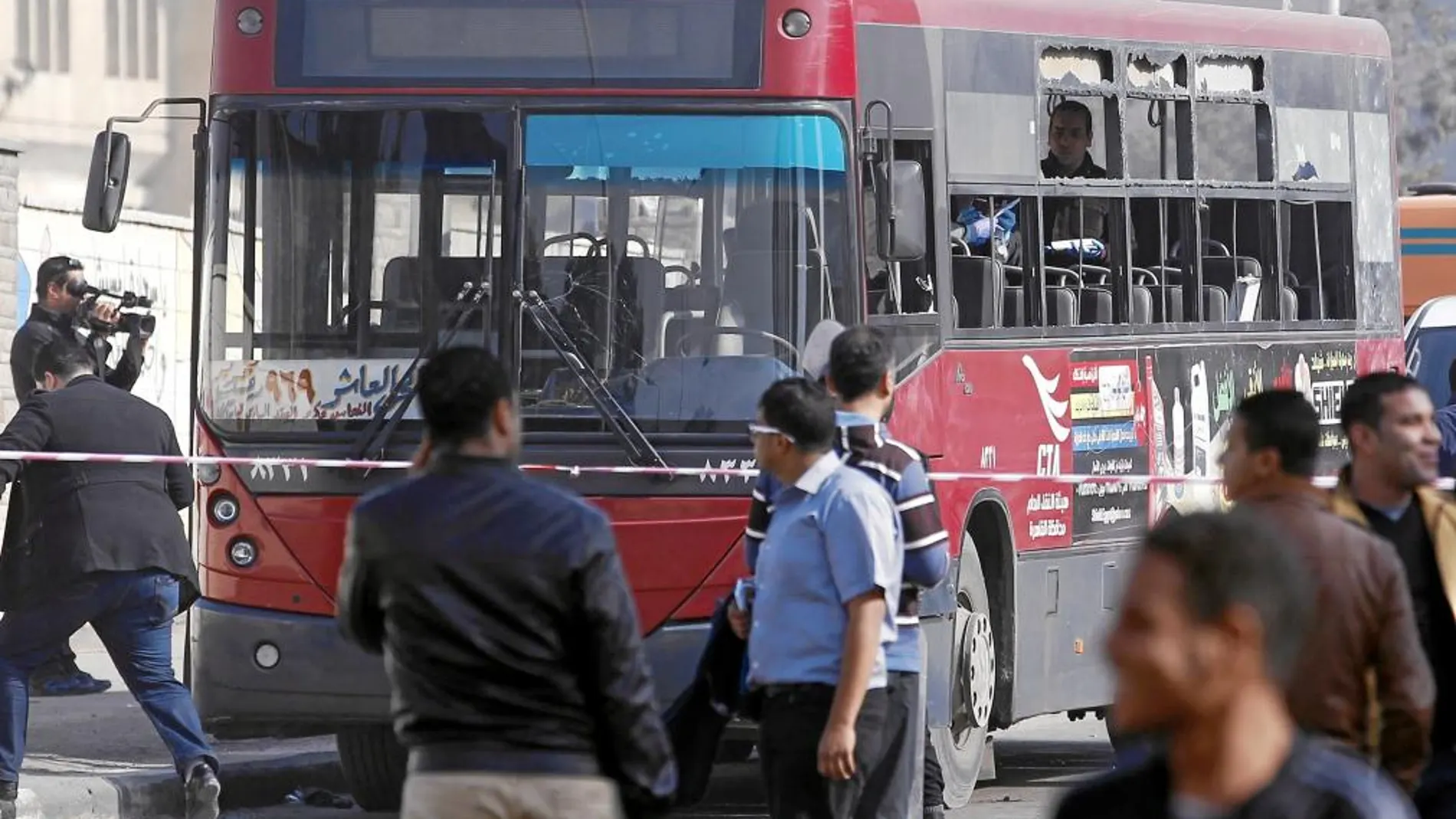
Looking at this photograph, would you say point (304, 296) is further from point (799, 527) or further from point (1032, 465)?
point (799, 527)

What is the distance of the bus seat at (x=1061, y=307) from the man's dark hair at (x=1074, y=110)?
2.23ft

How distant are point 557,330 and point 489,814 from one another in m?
5.35

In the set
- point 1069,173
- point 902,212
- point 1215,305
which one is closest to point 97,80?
point 1215,305

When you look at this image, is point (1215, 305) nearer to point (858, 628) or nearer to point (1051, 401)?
point (1051, 401)

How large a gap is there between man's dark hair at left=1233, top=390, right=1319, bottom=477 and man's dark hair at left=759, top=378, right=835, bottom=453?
5.16 feet

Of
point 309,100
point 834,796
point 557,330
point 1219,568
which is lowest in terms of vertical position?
point 834,796

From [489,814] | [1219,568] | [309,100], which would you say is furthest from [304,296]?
[1219,568]

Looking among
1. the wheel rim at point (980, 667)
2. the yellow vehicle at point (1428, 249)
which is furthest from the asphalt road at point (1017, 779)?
the yellow vehicle at point (1428, 249)

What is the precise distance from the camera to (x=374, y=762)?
11.1 m

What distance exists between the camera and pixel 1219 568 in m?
3.02

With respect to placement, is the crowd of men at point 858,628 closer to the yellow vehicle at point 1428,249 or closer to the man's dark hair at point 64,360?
the man's dark hair at point 64,360

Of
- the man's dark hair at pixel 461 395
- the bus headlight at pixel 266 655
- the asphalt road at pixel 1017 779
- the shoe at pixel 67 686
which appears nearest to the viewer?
the man's dark hair at pixel 461 395

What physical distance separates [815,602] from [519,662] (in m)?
2.01

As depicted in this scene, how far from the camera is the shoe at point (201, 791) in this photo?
10.4 m
